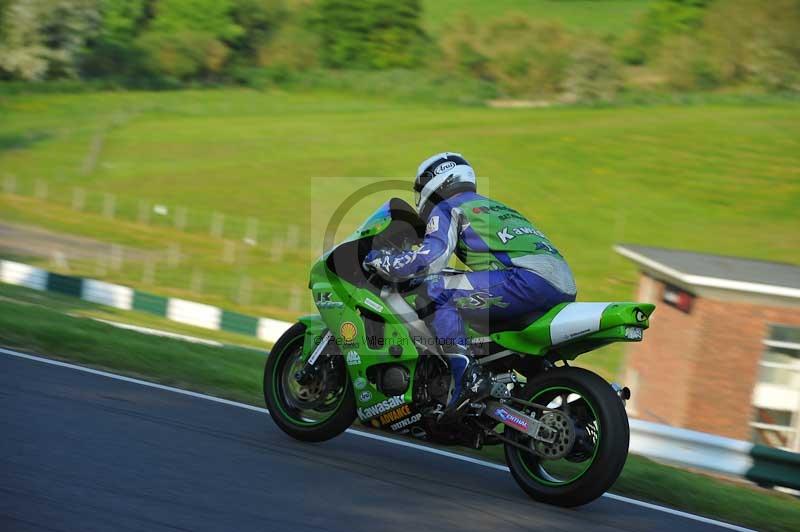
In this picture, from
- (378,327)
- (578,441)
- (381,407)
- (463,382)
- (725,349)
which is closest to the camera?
(578,441)

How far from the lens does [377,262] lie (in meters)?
6.62

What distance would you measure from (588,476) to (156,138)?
52.9 metres

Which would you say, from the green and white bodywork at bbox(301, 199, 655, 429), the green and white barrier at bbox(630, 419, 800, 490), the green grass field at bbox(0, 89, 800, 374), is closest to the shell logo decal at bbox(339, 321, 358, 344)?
the green and white bodywork at bbox(301, 199, 655, 429)

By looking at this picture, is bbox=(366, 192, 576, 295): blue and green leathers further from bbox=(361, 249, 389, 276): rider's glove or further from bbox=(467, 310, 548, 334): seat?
bbox=(467, 310, 548, 334): seat

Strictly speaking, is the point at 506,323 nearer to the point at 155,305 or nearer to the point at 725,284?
the point at 725,284

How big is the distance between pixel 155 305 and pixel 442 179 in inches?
562

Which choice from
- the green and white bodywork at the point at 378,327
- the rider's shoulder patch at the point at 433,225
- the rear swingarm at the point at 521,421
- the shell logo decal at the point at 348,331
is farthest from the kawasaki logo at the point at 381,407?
the rider's shoulder patch at the point at 433,225

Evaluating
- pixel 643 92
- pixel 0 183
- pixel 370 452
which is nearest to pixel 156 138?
pixel 0 183

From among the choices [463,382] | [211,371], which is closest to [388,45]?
[211,371]

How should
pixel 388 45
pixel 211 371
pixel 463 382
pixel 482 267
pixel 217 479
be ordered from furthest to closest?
pixel 388 45 < pixel 211 371 < pixel 482 267 < pixel 463 382 < pixel 217 479

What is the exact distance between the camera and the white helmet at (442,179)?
6.59 meters

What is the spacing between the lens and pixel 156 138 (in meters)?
55.9

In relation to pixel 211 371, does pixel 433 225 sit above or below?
above

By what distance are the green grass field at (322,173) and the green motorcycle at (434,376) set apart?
18.7 meters
